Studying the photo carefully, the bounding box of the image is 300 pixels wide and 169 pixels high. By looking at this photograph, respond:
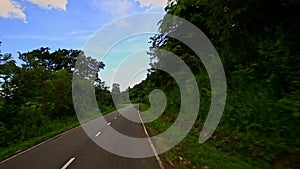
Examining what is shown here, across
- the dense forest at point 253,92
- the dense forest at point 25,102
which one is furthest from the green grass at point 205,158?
the dense forest at point 25,102

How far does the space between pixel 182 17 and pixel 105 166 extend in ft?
49.0

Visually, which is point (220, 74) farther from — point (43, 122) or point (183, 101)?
point (43, 122)

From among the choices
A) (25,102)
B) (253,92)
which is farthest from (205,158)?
(25,102)

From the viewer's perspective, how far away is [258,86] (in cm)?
1056

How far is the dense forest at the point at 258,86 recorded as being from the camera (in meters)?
7.86

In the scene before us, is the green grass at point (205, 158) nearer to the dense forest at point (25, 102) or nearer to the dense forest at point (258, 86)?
the dense forest at point (258, 86)

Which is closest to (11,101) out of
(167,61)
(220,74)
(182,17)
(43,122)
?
(43,122)

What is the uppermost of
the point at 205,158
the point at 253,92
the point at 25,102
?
the point at 25,102

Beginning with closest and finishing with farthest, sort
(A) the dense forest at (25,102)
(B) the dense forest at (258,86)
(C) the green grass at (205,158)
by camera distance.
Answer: (C) the green grass at (205,158) → (B) the dense forest at (258,86) → (A) the dense forest at (25,102)

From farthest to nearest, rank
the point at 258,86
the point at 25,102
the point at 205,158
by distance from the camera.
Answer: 1. the point at 25,102
2. the point at 258,86
3. the point at 205,158

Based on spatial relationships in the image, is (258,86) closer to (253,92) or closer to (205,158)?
(253,92)

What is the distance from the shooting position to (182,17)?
20859 millimetres

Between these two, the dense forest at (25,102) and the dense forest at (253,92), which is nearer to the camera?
the dense forest at (253,92)

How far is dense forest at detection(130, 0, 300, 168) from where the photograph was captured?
786cm
